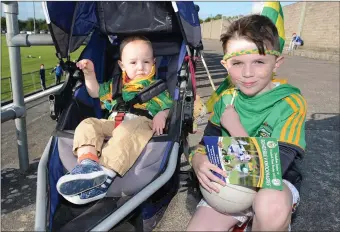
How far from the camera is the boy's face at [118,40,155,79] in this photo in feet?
8.89

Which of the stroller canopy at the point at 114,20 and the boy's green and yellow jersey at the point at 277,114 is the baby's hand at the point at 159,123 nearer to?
the boy's green and yellow jersey at the point at 277,114


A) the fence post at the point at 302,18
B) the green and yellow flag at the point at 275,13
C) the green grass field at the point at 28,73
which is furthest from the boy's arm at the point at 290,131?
the fence post at the point at 302,18

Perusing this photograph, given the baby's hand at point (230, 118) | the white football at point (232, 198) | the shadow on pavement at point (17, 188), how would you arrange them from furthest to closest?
the shadow on pavement at point (17, 188) < the baby's hand at point (230, 118) < the white football at point (232, 198)

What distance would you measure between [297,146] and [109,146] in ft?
3.59

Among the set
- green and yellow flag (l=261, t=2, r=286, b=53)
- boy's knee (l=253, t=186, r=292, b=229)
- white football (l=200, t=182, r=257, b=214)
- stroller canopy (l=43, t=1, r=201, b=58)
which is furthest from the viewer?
stroller canopy (l=43, t=1, r=201, b=58)

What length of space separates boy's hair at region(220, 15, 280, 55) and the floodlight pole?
2.00 meters

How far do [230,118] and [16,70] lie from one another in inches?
82.9

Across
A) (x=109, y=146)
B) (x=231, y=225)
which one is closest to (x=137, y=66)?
(x=109, y=146)

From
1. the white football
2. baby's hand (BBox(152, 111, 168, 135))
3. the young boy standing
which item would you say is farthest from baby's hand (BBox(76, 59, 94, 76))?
the white football

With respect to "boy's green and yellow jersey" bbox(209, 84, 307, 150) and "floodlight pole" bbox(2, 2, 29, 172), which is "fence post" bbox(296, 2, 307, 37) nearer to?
"floodlight pole" bbox(2, 2, 29, 172)

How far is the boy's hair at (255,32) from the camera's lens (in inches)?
65.4

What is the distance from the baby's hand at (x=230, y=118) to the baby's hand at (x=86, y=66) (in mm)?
1393

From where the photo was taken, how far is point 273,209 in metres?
1.44

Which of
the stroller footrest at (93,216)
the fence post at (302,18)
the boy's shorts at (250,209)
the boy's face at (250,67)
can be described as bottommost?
the stroller footrest at (93,216)
